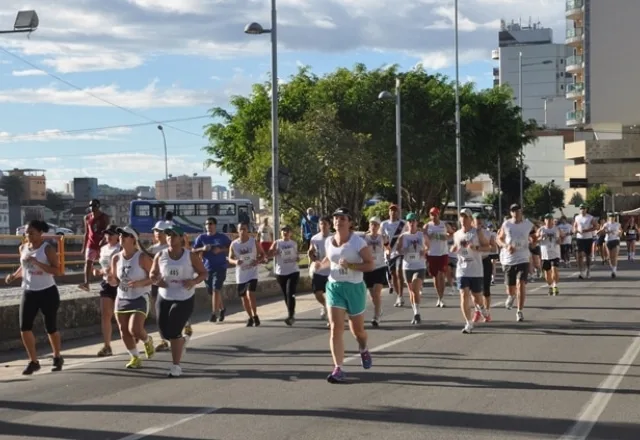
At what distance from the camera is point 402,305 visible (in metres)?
20.0

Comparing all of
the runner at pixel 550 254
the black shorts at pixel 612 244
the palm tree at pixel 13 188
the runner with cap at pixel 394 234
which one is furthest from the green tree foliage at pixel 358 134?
the palm tree at pixel 13 188

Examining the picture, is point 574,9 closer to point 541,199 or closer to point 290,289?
point 541,199

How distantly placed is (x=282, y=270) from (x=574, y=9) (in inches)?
2617

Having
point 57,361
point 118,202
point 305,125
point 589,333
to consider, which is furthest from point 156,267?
point 118,202

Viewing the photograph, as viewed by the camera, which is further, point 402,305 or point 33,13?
point 33,13

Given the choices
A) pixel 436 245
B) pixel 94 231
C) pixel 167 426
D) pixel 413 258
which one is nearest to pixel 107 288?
pixel 94 231

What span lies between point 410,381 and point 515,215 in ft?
22.4

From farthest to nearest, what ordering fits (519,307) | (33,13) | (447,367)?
(33,13) < (519,307) < (447,367)

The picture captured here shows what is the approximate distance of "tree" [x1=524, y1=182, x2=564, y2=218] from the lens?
266 feet

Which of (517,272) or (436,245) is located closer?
→ (517,272)

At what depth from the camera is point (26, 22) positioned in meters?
21.4

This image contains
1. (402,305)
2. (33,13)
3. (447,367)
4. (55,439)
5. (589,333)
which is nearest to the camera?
(55,439)

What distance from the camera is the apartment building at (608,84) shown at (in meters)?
72.9

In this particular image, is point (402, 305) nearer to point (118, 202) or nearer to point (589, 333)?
point (589, 333)
